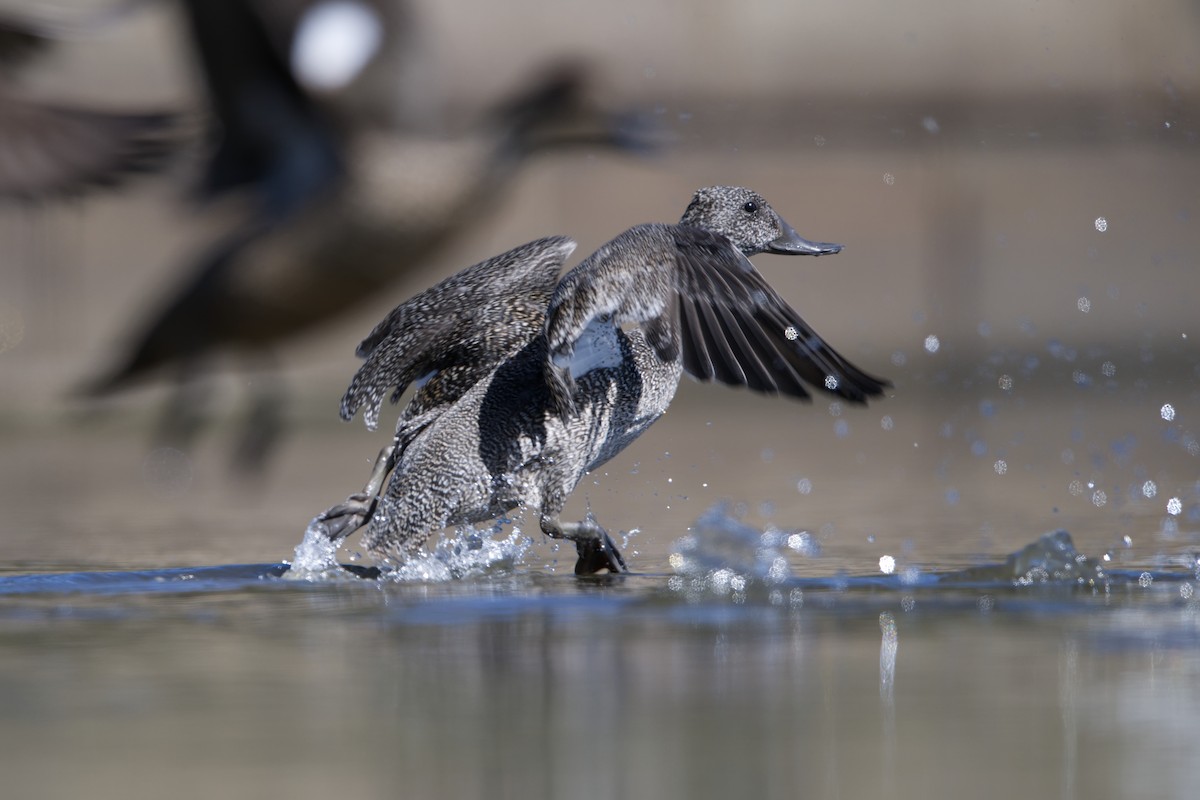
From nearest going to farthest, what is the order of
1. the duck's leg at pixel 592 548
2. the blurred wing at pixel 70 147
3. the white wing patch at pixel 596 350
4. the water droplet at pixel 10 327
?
the duck's leg at pixel 592 548, the white wing patch at pixel 596 350, the blurred wing at pixel 70 147, the water droplet at pixel 10 327

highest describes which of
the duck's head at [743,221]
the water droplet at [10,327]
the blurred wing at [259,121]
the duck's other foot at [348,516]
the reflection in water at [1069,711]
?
the blurred wing at [259,121]

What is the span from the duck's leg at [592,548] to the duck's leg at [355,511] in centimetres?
51

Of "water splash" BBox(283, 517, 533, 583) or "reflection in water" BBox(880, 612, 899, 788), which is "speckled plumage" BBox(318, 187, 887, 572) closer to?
"water splash" BBox(283, 517, 533, 583)

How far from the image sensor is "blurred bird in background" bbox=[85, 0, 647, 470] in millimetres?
7160

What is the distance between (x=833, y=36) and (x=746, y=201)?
6686 mm

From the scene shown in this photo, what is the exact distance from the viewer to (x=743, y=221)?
5.71 meters

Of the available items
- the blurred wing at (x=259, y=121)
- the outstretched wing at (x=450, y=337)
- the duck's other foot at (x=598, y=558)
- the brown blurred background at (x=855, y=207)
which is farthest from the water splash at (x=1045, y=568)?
the brown blurred background at (x=855, y=207)

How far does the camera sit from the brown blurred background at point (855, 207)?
1065 cm

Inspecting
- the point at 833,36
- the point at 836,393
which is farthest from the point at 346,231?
the point at 833,36

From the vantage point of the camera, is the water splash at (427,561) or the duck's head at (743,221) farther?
the duck's head at (743,221)

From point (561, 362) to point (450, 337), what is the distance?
27.3 inches

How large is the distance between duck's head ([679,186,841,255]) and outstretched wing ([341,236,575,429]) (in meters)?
0.51

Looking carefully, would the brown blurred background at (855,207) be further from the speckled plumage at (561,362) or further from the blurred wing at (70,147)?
the speckled plumage at (561,362)

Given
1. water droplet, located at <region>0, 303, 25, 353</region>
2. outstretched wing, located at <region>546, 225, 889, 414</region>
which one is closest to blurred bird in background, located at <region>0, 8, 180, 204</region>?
outstretched wing, located at <region>546, 225, 889, 414</region>
